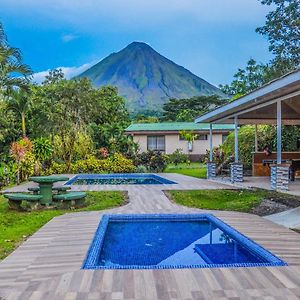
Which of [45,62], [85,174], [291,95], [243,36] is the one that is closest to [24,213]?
[291,95]

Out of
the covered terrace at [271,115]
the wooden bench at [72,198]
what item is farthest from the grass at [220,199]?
the wooden bench at [72,198]

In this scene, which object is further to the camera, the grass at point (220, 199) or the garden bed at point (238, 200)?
the grass at point (220, 199)

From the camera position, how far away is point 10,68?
543 inches

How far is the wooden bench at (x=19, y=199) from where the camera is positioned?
368 inches

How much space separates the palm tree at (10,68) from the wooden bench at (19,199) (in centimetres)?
512

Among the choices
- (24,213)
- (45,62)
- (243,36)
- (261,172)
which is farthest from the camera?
(45,62)

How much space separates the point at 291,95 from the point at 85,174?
37.4 ft

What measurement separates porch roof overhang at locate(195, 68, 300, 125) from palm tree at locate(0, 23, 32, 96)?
22.9 ft

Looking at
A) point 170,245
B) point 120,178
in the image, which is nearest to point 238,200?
point 170,245

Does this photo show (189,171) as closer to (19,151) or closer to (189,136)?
(189,136)

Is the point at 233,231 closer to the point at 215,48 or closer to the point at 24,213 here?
the point at 24,213

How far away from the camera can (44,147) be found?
17.8 metres

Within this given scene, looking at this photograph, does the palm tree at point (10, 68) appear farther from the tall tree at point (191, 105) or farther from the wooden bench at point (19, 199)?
the tall tree at point (191, 105)

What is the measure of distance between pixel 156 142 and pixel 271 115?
45.0 ft
